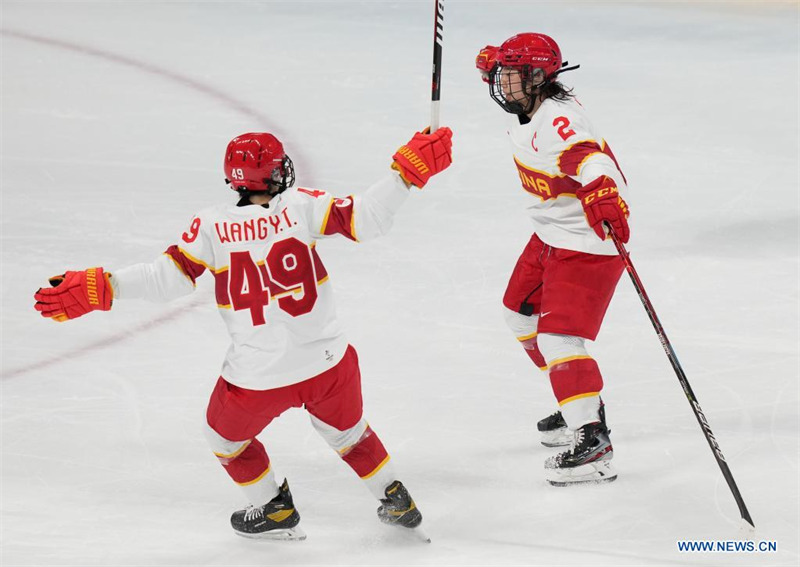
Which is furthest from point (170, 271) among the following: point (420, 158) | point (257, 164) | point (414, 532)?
point (414, 532)

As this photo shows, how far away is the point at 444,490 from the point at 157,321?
1.60 m

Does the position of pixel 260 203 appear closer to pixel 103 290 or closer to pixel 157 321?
pixel 103 290

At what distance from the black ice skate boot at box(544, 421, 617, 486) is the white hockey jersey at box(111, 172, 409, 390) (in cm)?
87

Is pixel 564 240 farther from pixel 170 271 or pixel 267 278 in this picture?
pixel 170 271

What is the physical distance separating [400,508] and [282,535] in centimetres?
35

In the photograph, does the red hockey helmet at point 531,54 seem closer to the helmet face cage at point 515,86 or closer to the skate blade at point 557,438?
the helmet face cage at point 515,86

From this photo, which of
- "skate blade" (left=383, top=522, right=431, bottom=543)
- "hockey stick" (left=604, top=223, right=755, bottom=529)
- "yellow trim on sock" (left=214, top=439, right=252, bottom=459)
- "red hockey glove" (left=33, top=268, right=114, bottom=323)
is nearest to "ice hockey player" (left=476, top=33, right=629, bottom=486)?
"hockey stick" (left=604, top=223, right=755, bottom=529)

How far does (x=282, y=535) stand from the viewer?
326 cm

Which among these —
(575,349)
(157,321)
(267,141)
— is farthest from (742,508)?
(157,321)

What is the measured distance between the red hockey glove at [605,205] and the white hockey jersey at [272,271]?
536mm

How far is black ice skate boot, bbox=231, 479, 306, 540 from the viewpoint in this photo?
323cm

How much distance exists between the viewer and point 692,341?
434cm

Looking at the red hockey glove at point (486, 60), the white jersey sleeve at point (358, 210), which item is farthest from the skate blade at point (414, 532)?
the red hockey glove at point (486, 60)

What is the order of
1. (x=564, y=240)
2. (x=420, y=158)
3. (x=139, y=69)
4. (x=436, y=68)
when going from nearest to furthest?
(x=420, y=158) → (x=436, y=68) → (x=564, y=240) → (x=139, y=69)
